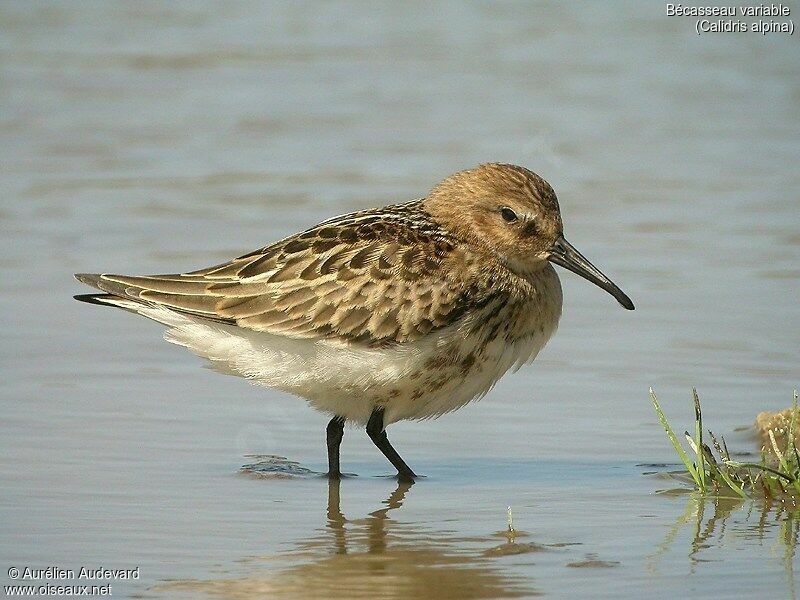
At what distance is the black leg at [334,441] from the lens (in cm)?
821

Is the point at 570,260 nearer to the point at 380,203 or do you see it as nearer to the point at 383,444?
the point at 383,444

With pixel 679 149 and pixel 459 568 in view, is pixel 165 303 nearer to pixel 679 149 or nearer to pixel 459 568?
pixel 459 568

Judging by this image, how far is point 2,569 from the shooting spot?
6.42 meters

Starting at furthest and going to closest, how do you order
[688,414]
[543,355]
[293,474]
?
[543,355] → [688,414] → [293,474]

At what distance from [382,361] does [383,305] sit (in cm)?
29

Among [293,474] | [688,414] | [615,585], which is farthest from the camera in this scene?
[688,414]

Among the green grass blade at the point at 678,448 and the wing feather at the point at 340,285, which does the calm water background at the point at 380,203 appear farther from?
the wing feather at the point at 340,285

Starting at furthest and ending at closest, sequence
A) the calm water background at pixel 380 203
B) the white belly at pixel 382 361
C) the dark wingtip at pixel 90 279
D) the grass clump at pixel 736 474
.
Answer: the dark wingtip at pixel 90 279 < the white belly at pixel 382 361 < the grass clump at pixel 736 474 < the calm water background at pixel 380 203

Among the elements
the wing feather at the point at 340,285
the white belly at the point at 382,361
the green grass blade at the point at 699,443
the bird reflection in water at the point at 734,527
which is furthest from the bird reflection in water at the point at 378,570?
the wing feather at the point at 340,285

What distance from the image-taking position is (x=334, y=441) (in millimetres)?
8336

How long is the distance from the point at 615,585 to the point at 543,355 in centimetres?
399

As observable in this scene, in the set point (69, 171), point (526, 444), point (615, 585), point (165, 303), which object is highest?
point (69, 171)

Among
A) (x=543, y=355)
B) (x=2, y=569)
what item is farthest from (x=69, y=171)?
(x=2, y=569)

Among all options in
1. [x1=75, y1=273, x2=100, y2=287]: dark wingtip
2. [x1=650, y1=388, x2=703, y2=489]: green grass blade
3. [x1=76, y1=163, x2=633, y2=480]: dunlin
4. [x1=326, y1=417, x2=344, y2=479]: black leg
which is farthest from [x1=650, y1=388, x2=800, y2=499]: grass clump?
[x1=75, y1=273, x2=100, y2=287]: dark wingtip
